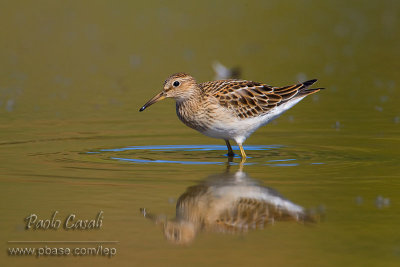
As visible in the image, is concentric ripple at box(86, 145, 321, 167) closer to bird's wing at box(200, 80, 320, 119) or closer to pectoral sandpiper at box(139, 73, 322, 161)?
pectoral sandpiper at box(139, 73, 322, 161)

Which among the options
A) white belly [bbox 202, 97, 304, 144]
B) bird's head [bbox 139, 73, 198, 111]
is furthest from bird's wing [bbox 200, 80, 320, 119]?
bird's head [bbox 139, 73, 198, 111]

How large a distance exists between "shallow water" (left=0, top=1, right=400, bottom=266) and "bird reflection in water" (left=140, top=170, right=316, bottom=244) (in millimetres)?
127

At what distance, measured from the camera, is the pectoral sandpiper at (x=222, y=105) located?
571 inches

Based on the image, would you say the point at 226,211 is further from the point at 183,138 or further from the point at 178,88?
the point at 183,138

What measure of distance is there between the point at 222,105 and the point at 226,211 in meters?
4.81

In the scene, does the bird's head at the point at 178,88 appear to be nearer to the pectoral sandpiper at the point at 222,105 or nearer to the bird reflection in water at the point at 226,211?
the pectoral sandpiper at the point at 222,105

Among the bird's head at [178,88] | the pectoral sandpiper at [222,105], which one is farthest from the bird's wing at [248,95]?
the bird's head at [178,88]

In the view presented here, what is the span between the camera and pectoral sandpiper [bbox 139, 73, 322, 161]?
14516mm

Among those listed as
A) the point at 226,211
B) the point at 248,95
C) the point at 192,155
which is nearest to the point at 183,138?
the point at 192,155

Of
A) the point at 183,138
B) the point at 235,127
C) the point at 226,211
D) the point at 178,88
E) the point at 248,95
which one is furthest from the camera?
the point at 183,138

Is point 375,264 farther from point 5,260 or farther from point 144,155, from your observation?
point 144,155

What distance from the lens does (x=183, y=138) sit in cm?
1667

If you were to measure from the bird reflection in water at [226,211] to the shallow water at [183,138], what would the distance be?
127 millimetres

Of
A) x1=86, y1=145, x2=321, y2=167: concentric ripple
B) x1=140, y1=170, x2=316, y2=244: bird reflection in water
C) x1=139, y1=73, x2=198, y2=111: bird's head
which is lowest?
x1=140, y1=170, x2=316, y2=244: bird reflection in water
